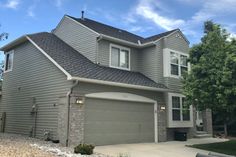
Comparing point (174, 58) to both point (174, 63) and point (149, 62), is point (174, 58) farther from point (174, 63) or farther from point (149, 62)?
point (149, 62)

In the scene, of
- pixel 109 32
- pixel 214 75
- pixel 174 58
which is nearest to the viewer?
pixel 214 75

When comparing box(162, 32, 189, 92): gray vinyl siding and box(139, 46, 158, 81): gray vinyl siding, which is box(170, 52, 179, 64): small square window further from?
box(139, 46, 158, 81): gray vinyl siding

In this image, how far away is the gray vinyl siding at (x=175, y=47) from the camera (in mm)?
18797

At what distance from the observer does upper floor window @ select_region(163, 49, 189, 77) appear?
19000mm

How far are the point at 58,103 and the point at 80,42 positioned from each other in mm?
5834

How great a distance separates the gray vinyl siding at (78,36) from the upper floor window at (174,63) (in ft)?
15.4

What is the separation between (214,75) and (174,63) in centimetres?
585

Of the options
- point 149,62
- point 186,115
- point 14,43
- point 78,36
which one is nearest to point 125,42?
point 149,62

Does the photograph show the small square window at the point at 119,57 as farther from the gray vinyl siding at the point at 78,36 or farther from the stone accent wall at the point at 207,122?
the stone accent wall at the point at 207,122

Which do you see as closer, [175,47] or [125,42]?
[125,42]

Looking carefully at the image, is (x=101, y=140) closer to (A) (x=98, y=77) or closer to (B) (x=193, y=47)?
(A) (x=98, y=77)

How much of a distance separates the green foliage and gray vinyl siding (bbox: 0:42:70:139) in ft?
20.4

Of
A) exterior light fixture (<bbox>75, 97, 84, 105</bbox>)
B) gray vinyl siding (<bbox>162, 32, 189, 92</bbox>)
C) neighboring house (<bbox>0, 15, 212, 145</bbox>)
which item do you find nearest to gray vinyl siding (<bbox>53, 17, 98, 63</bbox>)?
neighboring house (<bbox>0, 15, 212, 145</bbox>)

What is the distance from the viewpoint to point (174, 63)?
19562 millimetres
